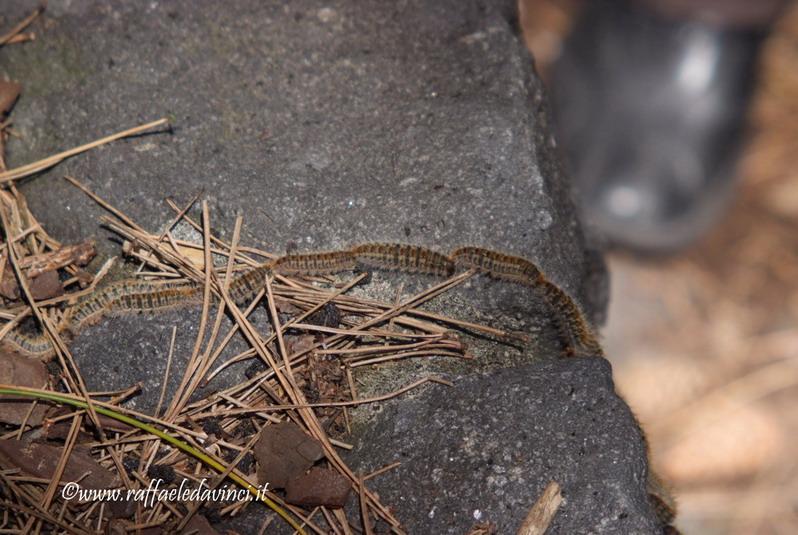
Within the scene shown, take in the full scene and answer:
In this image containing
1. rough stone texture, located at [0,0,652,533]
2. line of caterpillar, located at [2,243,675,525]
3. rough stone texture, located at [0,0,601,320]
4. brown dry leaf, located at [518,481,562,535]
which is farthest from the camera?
rough stone texture, located at [0,0,601,320]

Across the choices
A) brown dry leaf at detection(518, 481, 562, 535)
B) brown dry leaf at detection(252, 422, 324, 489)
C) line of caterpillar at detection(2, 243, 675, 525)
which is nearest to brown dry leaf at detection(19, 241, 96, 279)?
line of caterpillar at detection(2, 243, 675, 525)

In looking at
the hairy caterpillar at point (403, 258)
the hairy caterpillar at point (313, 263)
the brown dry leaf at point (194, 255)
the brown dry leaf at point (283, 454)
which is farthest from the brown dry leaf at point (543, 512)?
the brown dry leaf at point (194, 255)

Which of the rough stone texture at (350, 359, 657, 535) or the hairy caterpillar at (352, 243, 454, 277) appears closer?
the rough stone texture at (350, 359, 657, 535)

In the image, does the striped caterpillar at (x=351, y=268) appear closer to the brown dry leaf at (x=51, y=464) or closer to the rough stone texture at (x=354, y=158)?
the rough stone texture at (x=354, y=158)

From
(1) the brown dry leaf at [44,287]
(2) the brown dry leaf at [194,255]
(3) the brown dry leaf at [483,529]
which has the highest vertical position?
(3) the brown dry leaf at [483,529]

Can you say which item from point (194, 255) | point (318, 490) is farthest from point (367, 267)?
point (318, 490)

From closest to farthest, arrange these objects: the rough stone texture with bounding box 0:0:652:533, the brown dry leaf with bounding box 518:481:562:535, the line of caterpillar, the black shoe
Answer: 1. the brown dry leaf with bounding box 518:481:562:535
2. the rough stone texture with bounding box 0:0:652:533
3. the line of caterpillar
4. the black shoe

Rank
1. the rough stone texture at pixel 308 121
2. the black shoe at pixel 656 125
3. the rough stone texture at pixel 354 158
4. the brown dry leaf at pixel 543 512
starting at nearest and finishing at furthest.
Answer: the brown dry leaf at pixel 543 512
the rough stone texture at pixel 354 158
the rough stone texture at pixel 308 121
the black shoe at pixel 656 125

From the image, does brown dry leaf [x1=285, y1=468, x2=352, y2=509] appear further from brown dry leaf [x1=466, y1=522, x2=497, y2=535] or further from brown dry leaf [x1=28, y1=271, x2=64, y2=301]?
brown dry leaf [x1=28, y1=271, x2=64, y2=301]

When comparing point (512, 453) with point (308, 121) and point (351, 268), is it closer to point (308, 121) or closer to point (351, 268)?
point (351, 268)
